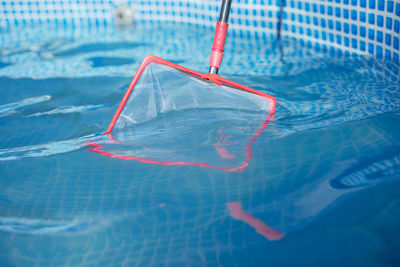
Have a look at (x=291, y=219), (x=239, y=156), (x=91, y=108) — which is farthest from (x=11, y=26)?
(x=291, y=219)

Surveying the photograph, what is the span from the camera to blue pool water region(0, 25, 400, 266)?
0.89 m

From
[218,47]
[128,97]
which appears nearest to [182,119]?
[128,97]

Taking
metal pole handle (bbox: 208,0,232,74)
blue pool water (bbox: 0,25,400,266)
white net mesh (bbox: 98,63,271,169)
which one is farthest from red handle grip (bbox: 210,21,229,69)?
blue pool water (bbox: 0,25,400,266)

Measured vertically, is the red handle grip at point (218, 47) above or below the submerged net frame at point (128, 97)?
above

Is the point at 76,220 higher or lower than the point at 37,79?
lower

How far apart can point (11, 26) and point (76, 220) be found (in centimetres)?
331

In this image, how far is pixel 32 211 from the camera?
1.07 meters

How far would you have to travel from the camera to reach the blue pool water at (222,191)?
2.93ft

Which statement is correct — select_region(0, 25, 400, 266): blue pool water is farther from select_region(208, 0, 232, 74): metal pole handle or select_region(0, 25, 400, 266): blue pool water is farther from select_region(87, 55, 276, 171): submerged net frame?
select_region(208, 0, 232, 74): metal pole handle

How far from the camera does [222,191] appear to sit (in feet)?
3.54

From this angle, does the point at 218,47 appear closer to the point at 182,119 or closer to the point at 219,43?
the point at 219,43

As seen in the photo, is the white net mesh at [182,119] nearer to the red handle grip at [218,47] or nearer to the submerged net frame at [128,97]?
the submerged net frame at [128,97]

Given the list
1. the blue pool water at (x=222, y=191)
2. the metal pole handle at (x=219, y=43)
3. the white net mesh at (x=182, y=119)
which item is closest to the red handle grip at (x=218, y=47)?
the metal pole handle at (x=219, y=43)

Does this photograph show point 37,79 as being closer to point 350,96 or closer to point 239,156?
point 239,156
